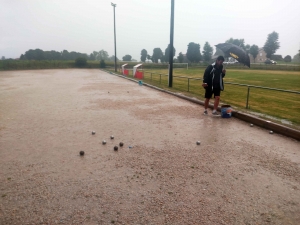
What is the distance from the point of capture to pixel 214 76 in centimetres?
781

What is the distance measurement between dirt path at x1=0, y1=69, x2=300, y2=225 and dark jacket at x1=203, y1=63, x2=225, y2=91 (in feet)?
4.54

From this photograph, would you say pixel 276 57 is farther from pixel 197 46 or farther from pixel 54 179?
pixel 54 179

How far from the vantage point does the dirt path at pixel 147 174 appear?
9.59ft

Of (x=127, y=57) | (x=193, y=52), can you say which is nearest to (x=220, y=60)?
(x=193, y=52)

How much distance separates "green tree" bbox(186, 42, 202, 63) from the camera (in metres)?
96.0

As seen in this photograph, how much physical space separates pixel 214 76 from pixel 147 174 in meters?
4.99

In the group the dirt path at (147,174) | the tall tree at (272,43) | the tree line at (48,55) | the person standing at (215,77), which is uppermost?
the tall tree at (272,43)

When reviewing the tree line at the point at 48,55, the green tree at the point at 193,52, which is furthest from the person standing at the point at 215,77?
the green tree at the point at 193,52

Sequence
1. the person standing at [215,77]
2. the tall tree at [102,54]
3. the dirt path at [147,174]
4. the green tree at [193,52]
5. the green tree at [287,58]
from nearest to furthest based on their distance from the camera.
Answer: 1. the dirt path at [147,174]
2. the person standing at [215,77]
3. the green tree at [193,52]
4. the green tree at [287,58]
5. the tall tree at [102,54]

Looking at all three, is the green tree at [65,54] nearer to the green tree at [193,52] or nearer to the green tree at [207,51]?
the green tree at [193,52]

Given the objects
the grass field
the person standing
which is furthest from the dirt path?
the grass field

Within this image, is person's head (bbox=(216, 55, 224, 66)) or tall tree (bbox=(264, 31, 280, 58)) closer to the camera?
person's head (bbox=(216, 55, 224, 66))

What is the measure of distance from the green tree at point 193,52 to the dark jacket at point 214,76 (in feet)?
301

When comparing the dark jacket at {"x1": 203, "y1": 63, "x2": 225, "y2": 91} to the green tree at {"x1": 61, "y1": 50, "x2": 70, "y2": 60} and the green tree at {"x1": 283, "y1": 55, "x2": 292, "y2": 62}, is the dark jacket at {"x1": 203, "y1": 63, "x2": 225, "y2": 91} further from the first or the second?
the green tree at {"x1": 283, "y1": 55, "x2": 292, "y2": 62}
